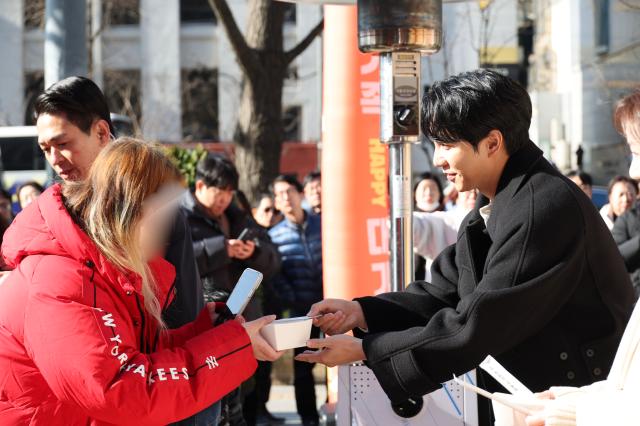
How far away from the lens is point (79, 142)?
12.7 feet

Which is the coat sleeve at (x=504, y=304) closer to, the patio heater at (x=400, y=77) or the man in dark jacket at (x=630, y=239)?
the patio heater at (x=400, y=77)

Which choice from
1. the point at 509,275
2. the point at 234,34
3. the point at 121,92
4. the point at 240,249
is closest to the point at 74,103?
the point at 509,275

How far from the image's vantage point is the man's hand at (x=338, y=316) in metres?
3.64

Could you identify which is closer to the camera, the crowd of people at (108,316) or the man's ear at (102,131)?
the crowd of people at (108,316)

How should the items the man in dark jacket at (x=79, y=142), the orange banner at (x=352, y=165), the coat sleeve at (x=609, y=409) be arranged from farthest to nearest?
1. the orange banner at (x=352, y=165)
2. the man in dark jacket at (x=79, y=142)
3. the coat sleeve at (x=609, y=409)

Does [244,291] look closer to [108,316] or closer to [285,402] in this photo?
[108,316]

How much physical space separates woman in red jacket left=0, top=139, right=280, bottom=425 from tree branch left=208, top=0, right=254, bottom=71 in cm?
975

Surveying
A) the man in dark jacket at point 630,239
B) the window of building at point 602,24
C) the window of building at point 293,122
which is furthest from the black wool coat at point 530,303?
the window of building at point 293,122

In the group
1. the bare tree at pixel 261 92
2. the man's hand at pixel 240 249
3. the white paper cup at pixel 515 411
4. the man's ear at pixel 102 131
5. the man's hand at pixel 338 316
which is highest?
the bare tree at pixel 261 92

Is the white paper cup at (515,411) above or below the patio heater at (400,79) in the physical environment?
below

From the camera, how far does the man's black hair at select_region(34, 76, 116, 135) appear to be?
12.7 feet

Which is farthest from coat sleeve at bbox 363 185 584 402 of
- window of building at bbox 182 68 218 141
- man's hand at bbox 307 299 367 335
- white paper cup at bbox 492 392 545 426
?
window of building at bbox 182 68 218 141

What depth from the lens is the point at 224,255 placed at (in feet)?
22.0

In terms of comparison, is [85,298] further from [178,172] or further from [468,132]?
[468,132]
